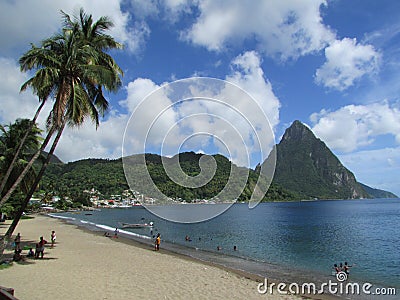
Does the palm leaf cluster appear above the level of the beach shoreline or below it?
above

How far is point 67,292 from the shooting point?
1005 centimetres

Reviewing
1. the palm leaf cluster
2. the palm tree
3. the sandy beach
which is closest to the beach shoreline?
the sandy beach

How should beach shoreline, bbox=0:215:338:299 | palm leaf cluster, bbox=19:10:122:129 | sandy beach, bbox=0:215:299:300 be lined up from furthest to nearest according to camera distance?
1. palm leaf cluster, bbox=19:10:122:129
2. beach shoreline, bbox=0:215:338:299
3. sandy beach, bbox=0:215:299:300

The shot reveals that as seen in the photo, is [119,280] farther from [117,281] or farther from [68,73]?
[68,73]

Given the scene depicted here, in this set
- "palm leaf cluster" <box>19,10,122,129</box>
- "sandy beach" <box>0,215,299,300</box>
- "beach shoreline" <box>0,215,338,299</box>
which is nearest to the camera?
"sandy beach" <box>0,215,299,300</box>

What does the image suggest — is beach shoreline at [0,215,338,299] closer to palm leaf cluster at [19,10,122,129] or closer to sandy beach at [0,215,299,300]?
sandy beach at [0,215,299,300]

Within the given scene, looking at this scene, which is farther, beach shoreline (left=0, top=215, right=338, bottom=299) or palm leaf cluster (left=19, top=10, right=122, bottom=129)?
palm leaf cluster (left=19, top=10, right=122, bottom=129)

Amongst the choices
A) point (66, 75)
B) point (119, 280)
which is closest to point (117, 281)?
point (119, 280)

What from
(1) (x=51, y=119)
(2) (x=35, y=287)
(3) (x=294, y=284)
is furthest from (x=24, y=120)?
(3) (x=294, y=284)

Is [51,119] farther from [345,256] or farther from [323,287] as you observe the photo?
[345,256]

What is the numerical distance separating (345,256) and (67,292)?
24.8 m

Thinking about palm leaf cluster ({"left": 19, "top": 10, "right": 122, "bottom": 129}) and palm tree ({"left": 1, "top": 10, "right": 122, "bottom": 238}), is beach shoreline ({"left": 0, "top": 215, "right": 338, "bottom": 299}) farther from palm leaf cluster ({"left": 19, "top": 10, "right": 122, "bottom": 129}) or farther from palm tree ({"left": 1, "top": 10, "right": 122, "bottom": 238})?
palm leaf cluster ({"left": 19, "top": 10, "right": 122, "bottom": 129})

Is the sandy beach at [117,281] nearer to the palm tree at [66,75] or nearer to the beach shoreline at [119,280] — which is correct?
the beach shoreline at [119,280]

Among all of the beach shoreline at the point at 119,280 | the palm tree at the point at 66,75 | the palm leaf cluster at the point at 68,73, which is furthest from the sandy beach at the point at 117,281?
the palm leaf cluster at the point at 68,73
